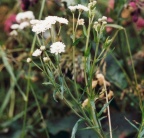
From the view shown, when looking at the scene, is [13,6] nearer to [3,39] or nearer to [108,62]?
[3,39]

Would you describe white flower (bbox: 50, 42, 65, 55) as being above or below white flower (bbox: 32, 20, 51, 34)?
below

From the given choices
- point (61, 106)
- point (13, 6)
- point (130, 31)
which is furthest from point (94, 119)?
point (13, 6)

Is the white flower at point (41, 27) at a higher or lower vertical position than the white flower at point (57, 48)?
higher

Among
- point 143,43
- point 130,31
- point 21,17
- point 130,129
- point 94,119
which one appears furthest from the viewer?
point 130,31

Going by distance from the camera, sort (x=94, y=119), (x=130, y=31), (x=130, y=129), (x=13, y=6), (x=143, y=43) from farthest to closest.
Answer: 1. (x=13, y=6)
2. (x=130, y=31)
3. (x=143, y=43)
4. (x=130, y=129)
5. (x=94, y=119)

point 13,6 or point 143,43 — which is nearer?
point 143,43

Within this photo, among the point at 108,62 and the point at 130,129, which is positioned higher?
the point at 108,62

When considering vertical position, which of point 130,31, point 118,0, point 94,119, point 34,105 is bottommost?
point 34,105

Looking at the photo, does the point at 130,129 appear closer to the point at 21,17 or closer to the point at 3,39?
the point at 21,17

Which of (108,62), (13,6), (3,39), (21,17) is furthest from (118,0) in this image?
(13,6)
